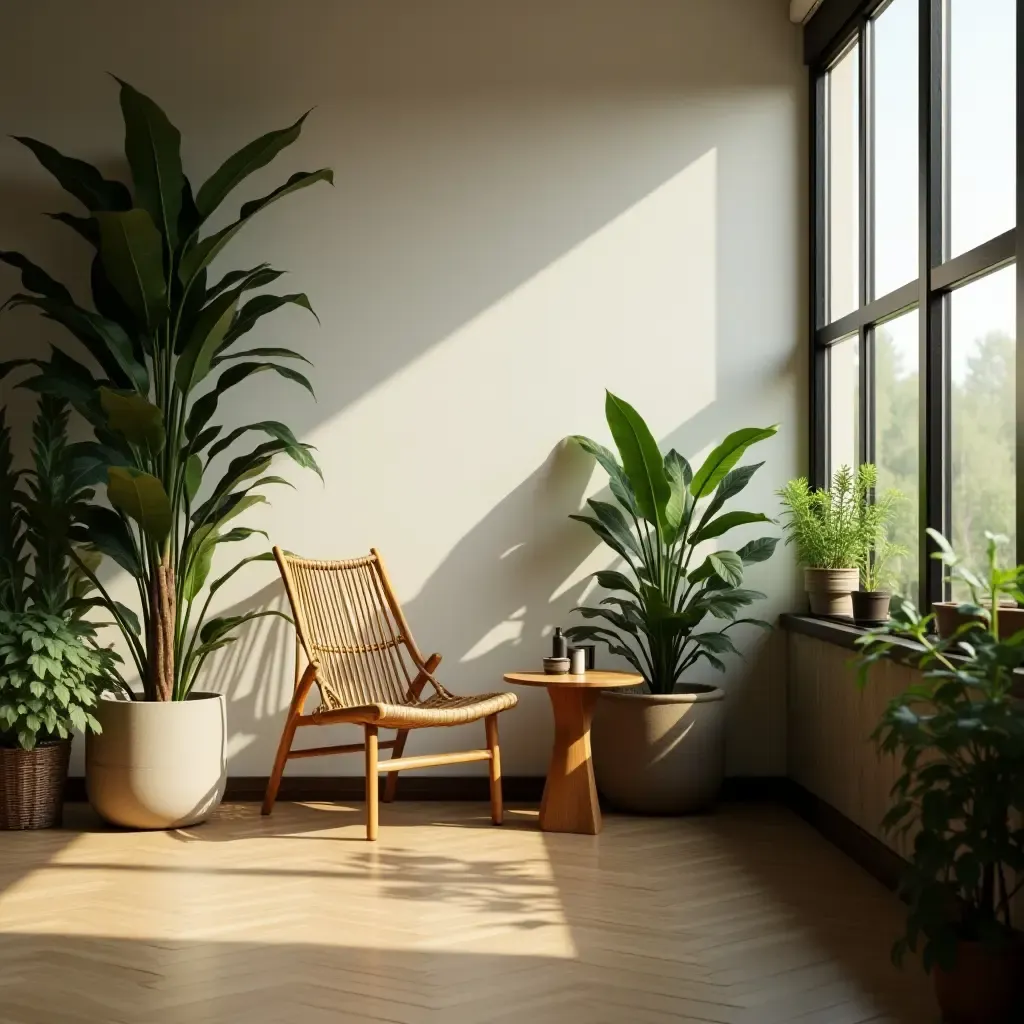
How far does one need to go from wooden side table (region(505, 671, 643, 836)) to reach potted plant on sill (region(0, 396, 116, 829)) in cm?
145

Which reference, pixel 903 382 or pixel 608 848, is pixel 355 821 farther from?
pixel 903 382

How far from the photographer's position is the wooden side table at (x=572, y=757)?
4.19 m

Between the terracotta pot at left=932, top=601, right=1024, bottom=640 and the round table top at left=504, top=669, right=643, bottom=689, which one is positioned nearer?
the terracotta pot at left=932, top=601, right=1024, bottom=640

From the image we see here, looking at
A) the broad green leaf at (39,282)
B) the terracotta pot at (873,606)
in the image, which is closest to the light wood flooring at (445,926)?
the terracotta pot at (873,606)

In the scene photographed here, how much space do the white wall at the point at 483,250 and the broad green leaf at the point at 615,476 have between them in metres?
0.24

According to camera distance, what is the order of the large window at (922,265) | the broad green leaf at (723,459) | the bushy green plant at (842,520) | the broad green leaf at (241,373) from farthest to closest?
the broad green leaf at (723,459) < the broad green leaf at (241,373) < the bushy green plant at (842,520) < the large window at (922,265)

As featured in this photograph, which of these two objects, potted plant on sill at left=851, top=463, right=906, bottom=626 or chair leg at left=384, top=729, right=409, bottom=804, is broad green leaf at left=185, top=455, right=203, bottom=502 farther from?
potted plant on sill at left=851, top=463, right=906, bottom=626

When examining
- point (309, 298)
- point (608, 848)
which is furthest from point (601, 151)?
point (608, 848)

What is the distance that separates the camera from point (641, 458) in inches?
178

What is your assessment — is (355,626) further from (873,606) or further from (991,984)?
(991,984)

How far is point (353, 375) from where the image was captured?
4.86 metres

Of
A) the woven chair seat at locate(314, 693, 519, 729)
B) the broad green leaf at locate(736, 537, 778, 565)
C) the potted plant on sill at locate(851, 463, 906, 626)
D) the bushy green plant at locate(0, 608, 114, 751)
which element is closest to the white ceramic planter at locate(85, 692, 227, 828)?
the bushy green plant at locate(0, 608, 114, 751)

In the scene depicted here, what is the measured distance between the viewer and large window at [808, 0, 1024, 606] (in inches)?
128

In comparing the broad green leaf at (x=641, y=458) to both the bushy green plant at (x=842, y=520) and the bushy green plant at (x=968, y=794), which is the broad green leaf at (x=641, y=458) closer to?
the bushy green plant at (x=842, y=520)
